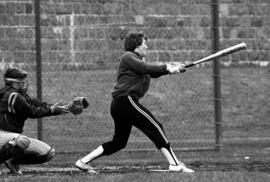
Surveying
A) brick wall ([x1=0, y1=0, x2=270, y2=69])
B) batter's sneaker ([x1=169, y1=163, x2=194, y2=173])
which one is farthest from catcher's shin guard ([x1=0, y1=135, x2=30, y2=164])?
brick wall ([x1=0, y1=0, x2=270, y2=69])

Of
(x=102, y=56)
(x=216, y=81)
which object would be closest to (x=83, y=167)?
(x=216, y=81)

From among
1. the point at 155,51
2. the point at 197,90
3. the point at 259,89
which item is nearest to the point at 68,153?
the point at 155,51

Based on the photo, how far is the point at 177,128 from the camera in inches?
491

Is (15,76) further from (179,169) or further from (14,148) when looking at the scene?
(179,169)

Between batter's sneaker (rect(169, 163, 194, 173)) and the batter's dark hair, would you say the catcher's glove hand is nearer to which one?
the batter's dark hair

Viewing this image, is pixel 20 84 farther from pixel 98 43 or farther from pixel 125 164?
pixel 98 43

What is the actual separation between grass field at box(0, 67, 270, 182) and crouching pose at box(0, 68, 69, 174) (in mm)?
240

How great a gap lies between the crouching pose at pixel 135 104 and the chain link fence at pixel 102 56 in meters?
2.53

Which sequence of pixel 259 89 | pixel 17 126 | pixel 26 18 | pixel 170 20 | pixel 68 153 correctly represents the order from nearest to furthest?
pixel 17 126 → pixel 68 153 → pixel 26 18 → pixel 170 20 → pixel 259 89

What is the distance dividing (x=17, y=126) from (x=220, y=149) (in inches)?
150

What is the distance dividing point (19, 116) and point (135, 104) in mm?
1302

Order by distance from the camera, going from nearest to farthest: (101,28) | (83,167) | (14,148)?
(14,148) → (83,167) → (101,28)

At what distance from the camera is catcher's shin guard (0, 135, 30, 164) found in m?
7.72

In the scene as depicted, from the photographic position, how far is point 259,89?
1474 cm
